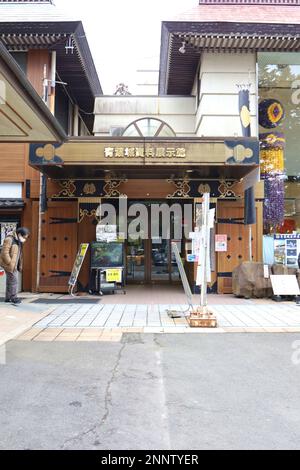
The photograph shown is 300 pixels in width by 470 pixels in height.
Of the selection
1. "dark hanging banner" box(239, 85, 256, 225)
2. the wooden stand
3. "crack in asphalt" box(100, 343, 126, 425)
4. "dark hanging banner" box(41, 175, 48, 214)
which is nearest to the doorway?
"dark hanging banner" box(239, 85, 256, 225)

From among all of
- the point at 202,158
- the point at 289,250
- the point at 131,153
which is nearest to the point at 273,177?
the point at 289,250

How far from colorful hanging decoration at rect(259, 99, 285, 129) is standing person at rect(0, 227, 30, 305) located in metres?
8.90

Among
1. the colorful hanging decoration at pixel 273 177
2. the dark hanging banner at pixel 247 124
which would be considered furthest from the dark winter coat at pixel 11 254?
the colorful hanging decoration at pixel 273 177

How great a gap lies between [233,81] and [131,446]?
39.6 ft

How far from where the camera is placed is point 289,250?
10.9m

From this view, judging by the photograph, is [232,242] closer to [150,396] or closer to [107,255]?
[107,255]

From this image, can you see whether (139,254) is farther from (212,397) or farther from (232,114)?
(212,397)

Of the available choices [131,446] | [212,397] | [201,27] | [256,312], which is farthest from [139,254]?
[131,446]

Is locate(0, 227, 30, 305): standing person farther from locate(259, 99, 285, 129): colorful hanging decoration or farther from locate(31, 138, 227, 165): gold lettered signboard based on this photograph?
locate(259, 99, 285, 129): colorful hanging decoration

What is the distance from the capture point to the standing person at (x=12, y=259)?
8797 millimetres

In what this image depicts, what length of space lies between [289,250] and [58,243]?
656 centimetres

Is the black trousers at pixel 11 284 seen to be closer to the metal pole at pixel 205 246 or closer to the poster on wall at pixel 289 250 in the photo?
the metal pole at pixel 205 246

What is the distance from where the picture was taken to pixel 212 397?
3861mm

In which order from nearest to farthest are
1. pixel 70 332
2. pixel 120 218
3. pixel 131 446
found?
pixel 131 446
pixel 70 332
pixel 120 218
